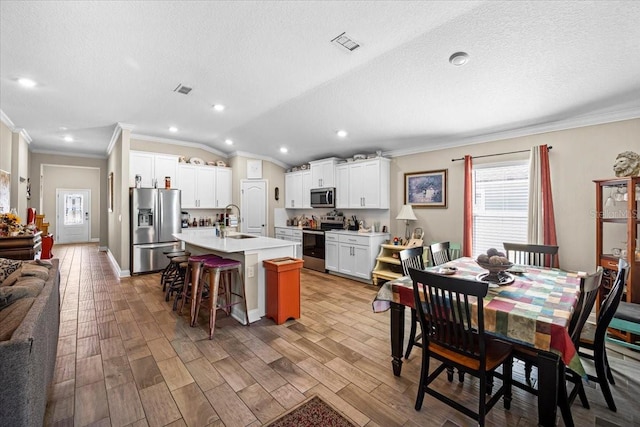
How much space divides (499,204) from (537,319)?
3008 mm

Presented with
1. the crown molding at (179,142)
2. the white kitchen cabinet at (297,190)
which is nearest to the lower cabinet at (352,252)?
the white kitchen cabinet at (297,190)

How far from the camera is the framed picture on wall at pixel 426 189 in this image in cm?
459

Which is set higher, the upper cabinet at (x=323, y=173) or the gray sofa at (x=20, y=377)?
the upper cabinet at (x=323, y=173)

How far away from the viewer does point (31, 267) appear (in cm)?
216

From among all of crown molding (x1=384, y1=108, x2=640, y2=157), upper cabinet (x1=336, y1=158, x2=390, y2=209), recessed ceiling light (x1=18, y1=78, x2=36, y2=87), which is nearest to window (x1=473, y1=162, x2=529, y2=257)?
crown molding (x1=384, y1=108, x2=640, y2=157)

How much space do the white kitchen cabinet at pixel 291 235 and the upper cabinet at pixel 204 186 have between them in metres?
1.43

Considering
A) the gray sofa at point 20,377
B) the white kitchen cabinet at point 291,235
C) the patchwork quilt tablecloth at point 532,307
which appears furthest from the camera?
the white kitchen cabinet at point 291,235

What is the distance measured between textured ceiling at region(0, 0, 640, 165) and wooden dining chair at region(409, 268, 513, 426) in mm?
2022

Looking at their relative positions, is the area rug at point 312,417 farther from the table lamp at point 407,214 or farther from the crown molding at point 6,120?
the crown molding at point 6,120

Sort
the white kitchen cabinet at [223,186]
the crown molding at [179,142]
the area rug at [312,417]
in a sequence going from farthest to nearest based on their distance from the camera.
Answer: the white kitchen cabinet at [223,186], the crown molding at [179,142], the area rug at [312,417]

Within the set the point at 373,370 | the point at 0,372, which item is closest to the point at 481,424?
the point at 373,370

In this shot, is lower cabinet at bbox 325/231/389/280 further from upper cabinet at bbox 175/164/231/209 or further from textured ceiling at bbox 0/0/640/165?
upper cabinet at bbox 175/164/231/209

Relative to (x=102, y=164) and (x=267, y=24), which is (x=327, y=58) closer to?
(x=267, y=24)

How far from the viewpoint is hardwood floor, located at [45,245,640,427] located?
1812mm
